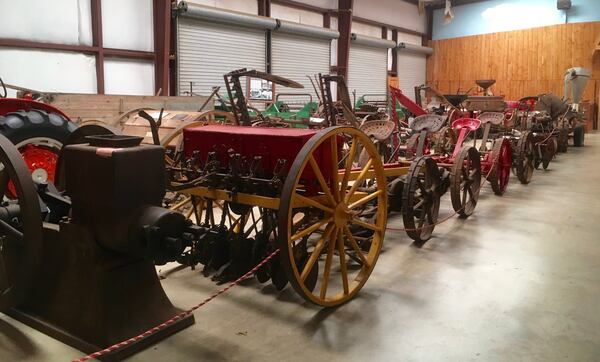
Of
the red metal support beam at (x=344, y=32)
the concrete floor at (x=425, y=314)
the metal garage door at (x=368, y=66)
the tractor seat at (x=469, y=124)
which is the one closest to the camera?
the concrete floor at (x=425, y=314)

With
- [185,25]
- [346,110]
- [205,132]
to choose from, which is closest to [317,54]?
[185,25]

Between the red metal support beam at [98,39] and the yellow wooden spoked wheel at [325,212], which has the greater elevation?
the red metal support beam at [98,39]

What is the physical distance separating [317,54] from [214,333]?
1209 centimetres

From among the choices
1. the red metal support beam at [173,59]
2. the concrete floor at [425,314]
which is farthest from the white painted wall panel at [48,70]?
the concrete floor at [425,314]

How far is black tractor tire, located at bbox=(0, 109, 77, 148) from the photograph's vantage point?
11.9ft

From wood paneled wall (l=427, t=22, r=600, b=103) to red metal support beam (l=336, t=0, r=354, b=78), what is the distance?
23.1ft

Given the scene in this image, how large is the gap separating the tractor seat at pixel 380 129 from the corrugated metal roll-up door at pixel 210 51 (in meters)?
5.37

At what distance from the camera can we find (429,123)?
5.59 metres

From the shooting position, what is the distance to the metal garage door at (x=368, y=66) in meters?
15.9

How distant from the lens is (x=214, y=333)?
9.00 feet

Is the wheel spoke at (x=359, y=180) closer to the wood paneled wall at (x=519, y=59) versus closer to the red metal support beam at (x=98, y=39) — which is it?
the red metal support beam at (x=98, y=39)

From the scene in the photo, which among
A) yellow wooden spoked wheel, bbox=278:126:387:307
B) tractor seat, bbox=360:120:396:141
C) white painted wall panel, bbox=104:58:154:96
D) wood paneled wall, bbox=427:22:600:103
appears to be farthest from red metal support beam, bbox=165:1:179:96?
wood paneled wall, bbox=427:22:600:103

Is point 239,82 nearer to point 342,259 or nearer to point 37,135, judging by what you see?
point 37,135

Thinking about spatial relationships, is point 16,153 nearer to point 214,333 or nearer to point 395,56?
point 214,333
